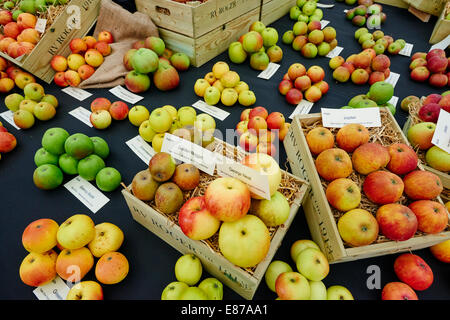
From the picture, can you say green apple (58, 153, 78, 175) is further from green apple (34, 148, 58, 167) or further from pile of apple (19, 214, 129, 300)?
pile of apple (19, 214, 129, 300)

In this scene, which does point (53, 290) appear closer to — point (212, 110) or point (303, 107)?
point (212, 110)

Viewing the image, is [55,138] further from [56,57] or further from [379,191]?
[379,191]

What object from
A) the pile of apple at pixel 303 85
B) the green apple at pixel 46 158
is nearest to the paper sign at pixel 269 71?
the pile of apple at pixel 303 85

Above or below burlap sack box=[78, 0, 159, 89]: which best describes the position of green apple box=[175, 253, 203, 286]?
below

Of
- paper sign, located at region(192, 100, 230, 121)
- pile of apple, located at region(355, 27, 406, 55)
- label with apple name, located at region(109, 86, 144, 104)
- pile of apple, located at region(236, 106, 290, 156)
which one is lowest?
label with apple name, located at region(109, 86, 144, 104)

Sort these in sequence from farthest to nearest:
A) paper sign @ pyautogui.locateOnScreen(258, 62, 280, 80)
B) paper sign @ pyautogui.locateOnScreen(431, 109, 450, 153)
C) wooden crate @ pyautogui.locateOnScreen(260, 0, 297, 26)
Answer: wooden crate @ pyautogui.locateOnScreen(260, 0, 297, 26), paper sign @ pyautogui.locateOnScreen(258, 62, 280, 80), paper sign @ pyautogui.locateOnScreen(431, 109, 450, 153)

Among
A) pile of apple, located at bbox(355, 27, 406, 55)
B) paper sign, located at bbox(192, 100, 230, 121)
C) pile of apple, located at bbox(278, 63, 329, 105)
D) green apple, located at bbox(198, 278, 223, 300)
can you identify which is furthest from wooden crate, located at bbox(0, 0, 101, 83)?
pile of apple, located at bbox(355, 27, 406, 55)

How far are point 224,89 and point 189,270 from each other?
157 cm

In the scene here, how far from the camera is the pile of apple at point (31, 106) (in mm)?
1969

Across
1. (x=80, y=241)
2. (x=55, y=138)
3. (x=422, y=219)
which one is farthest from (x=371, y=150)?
(x=55, y=138)

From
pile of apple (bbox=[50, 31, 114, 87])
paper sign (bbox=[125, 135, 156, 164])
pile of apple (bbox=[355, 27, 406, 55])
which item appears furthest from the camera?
pile of apple (bbox=[355, 27, 406, 55])

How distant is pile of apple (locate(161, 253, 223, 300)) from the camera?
1.06m

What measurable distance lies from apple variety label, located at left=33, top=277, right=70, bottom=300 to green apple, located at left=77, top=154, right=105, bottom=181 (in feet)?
2.03

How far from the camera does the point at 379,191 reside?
3.89 ft
